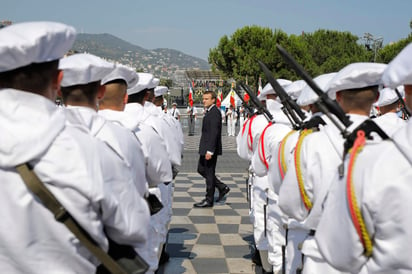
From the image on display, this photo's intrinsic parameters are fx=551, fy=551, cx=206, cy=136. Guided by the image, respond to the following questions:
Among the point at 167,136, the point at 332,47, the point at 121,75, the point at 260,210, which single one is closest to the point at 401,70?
the point at 121,75

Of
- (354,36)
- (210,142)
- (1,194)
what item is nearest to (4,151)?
(1,194)

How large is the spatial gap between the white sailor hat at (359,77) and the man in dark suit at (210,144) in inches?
241

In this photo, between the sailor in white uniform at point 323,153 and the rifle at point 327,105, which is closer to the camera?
the rifle at point 327,105

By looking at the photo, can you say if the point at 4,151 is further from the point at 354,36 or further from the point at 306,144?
the point at 354,36

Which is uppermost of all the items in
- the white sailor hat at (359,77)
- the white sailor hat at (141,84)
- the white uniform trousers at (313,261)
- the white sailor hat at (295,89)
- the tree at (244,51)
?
the white sailor hat at (359,77)

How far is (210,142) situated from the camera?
898 cm

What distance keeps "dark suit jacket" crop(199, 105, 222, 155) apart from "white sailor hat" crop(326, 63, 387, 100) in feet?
20.2

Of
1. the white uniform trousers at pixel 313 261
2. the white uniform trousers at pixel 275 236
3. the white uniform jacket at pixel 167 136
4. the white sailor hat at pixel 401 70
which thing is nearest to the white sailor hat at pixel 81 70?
the white sailor hat at pixel 401 70

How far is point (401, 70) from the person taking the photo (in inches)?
76.9

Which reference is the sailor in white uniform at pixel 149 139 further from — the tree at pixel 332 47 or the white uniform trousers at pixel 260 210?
the tree at pixel 332 47

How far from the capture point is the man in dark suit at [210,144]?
901 cm

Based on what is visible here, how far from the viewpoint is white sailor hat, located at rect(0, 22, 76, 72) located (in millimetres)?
1935

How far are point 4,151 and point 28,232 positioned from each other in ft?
0.99

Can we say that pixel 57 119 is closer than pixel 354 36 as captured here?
Yes
